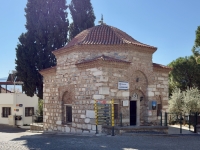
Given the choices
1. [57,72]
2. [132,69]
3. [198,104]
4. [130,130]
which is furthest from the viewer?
[198,104]

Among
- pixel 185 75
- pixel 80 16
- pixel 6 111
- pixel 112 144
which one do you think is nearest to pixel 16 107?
pixel 6 111

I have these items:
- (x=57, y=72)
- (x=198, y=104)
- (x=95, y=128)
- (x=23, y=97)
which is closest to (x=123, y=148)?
(x=95, y=128)

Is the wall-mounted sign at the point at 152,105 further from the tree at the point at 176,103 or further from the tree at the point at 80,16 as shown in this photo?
the tree at the point at 80,16

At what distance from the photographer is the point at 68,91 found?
14.7m

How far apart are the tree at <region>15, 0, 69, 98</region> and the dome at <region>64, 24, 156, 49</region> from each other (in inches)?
236

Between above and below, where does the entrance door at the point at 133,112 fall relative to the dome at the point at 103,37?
below

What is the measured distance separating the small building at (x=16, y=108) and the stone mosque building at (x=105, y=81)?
34.6 feet

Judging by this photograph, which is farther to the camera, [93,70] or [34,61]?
[34,61]

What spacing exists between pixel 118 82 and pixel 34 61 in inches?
380

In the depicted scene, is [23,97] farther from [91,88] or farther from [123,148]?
[123,148]

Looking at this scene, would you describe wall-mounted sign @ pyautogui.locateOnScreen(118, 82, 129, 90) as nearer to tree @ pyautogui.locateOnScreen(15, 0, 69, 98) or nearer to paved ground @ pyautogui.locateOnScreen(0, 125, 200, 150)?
paved ground @ pyautogui.locateOnScreen(0, 125, 200, 150)

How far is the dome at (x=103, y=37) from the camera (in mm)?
14172

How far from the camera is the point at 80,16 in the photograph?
22.8 metres

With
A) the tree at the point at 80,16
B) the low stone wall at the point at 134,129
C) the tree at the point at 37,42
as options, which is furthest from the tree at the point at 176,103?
the tree at the point at 37,42
